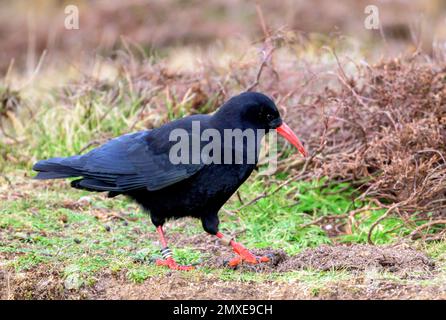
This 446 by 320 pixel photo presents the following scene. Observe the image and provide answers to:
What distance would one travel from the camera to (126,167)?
535 cm

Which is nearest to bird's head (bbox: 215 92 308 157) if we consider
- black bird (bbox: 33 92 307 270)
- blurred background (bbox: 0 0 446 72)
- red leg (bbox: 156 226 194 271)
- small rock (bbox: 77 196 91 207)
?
black bird (bbox: 33 92 307 270)

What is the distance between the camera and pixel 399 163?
5.75 metres

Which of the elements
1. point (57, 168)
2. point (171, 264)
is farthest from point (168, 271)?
point (57, 168)

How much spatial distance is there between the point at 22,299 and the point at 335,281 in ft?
6.03

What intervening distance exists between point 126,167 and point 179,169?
0.44 meters

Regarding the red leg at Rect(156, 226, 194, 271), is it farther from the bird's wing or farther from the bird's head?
the bird's head

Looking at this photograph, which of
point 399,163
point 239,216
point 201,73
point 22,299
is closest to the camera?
point 22,299

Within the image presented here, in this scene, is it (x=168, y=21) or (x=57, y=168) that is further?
(x=168, y=21)

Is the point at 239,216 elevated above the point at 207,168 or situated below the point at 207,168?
below

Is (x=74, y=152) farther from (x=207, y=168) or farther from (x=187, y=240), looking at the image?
(x=207, y=168)

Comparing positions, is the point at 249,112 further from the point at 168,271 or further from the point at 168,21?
the point at 168,21

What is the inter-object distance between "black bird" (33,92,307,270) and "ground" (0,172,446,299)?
0.33 meters

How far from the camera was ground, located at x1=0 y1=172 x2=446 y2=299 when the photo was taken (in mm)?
4383
